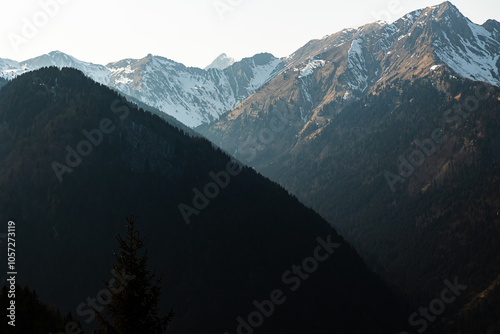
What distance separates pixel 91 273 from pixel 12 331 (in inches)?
4920

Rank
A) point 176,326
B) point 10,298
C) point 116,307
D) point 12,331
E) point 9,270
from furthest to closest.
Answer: point 176,326, point 9,270, point 10,298, point 12,331, point 116,307

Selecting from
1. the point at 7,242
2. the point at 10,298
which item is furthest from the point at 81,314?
the point at 10,298

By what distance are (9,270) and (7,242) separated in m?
16.0

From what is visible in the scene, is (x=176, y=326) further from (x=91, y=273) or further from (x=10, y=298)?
(x=10, y=298)

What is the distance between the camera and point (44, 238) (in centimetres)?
19762

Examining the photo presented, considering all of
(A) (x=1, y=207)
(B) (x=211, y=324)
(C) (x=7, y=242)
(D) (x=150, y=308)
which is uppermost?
(A) (x=1, y=207)

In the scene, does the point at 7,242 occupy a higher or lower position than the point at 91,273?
higher

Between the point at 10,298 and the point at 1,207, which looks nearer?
the point at 10,298

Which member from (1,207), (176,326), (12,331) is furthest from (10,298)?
(1,207)

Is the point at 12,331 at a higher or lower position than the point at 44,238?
lower

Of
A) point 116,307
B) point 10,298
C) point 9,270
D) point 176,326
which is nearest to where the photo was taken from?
point 116,307

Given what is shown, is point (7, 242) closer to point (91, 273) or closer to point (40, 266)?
point (40, 266)

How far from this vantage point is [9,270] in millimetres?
180625

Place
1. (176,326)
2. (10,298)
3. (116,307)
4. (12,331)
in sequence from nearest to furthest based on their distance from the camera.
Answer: (116,307), (12,331), (10,298), (176,326)
